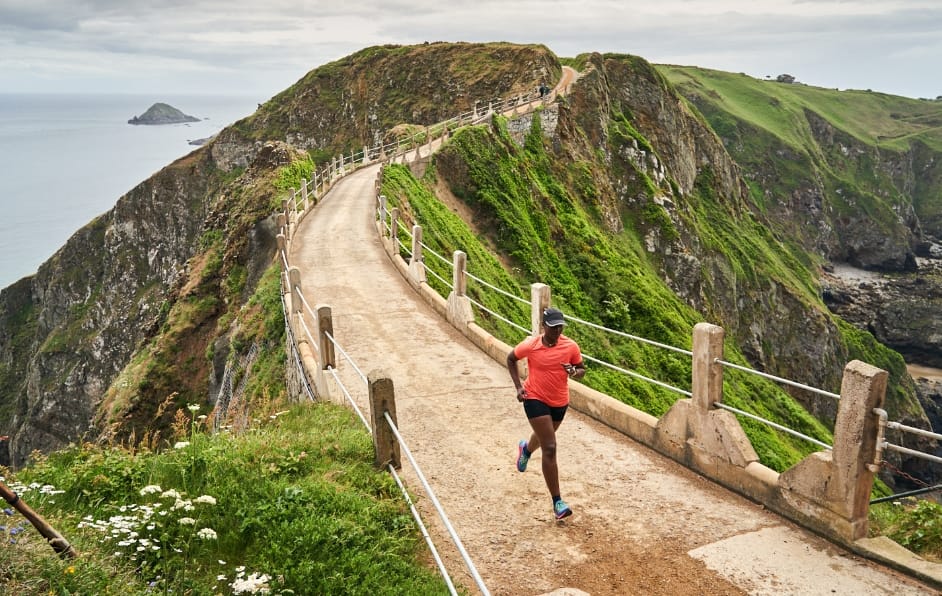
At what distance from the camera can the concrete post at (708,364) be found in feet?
23.9

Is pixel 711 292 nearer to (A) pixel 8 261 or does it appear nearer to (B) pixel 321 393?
(B) pixel 321 393

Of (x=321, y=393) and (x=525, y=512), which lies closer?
(x=525, y=512)

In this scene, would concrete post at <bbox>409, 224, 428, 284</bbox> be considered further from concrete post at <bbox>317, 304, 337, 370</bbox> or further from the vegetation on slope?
concrete post at <bbox>317, 304, 337, 370</bbox>

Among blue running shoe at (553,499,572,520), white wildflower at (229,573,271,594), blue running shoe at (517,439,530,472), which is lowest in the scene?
blue running shoe at (553,499,572,520)

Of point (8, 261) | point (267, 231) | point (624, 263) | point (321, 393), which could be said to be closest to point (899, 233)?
point (624, 263)

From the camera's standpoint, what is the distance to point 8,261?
116188 mm

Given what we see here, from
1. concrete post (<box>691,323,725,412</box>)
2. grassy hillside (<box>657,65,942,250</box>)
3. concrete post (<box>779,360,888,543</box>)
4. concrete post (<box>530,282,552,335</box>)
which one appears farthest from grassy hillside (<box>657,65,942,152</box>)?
concrete post (<box>779,360,888,543</box>)

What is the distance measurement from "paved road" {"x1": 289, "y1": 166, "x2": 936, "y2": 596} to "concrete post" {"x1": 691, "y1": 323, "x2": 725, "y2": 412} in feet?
3.31

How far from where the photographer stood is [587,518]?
708 cm

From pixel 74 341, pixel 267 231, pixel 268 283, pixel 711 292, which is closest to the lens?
Answer: pixel 268 283

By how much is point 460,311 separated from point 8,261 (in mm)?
126952

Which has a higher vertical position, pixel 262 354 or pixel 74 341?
pixel 262 354

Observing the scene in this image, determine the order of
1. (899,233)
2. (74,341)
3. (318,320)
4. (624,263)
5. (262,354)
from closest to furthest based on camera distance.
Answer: (318,320) → (262,354) → (624,263) → (74,341) → (899,233)

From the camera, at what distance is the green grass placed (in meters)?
5.27
